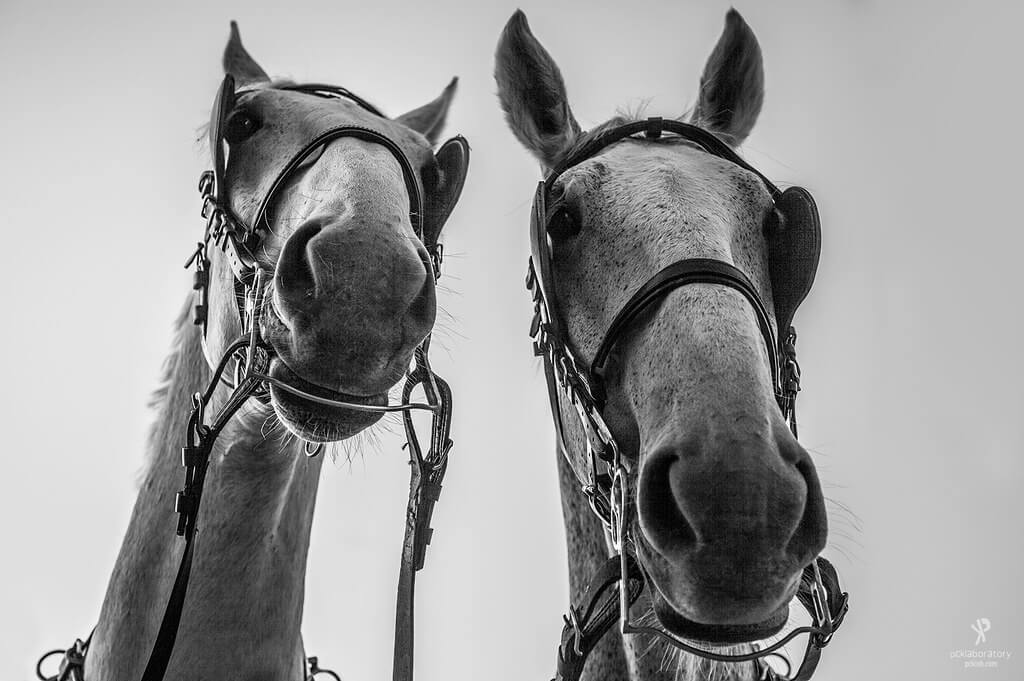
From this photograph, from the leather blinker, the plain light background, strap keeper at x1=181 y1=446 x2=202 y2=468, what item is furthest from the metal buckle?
the plain light background

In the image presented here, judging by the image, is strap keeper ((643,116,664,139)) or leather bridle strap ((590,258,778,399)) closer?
leather bridle strap ((590,258,778,399))

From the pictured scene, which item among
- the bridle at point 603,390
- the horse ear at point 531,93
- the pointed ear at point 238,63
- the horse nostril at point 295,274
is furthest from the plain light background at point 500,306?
the horse nostril at point 295,274

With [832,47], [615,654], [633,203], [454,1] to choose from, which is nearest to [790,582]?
[615,654]

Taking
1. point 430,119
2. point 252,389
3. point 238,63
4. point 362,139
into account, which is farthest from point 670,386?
point 238,63

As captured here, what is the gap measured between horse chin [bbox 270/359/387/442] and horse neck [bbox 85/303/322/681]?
31 centimetres

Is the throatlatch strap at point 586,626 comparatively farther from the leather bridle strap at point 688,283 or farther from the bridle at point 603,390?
the leather bridle strap at point 688,283

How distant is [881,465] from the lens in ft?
12.2

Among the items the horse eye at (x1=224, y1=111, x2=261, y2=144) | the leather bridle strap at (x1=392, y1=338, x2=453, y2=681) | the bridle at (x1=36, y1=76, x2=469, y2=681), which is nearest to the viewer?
the bridle at (x1=36, y1=76, x2=469, y2=681)

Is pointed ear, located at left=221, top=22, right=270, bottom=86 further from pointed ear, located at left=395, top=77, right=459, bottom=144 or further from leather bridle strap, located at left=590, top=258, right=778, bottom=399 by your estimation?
leather bridle strap, located at left=590, top=258, right=778, bottom=399

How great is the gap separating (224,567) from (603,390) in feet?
3.56

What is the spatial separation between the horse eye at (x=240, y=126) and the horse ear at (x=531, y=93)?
616 millimetres

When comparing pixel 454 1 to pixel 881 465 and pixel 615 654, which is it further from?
pixel 615 654

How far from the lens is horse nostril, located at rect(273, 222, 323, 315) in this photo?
131 centimetres

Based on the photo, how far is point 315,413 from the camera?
1353mm
